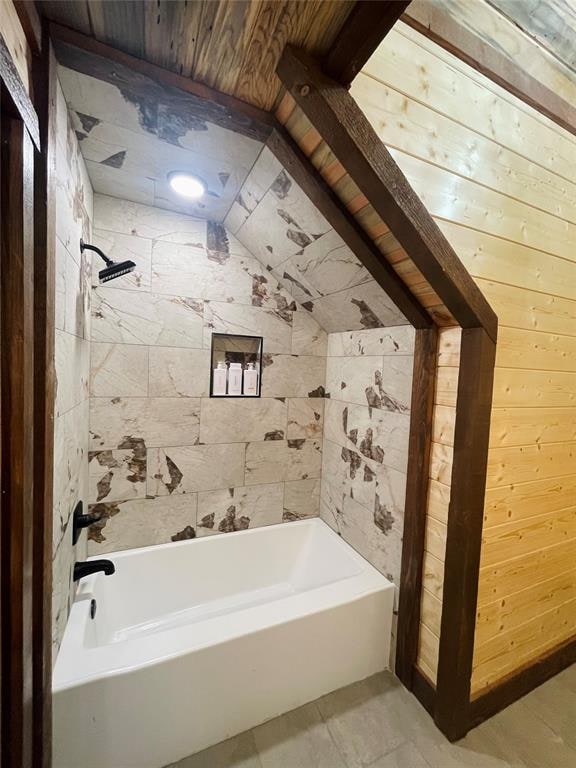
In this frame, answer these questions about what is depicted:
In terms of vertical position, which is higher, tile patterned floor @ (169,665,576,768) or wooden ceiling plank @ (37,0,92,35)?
wooden ceiling plank @ (37,0,92,35)

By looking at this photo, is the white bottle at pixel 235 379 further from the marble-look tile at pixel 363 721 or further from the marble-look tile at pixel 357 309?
the marble-look tile at pixel 363 721

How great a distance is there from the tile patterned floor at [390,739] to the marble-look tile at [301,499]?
37.6 inches

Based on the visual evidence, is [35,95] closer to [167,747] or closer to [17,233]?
[17,233]

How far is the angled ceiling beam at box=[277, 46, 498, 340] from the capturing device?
32.9 inches

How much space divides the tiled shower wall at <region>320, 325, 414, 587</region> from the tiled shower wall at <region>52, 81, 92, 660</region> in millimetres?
1467

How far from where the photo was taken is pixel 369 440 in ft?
5.75

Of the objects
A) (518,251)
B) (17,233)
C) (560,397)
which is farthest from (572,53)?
(17,233)

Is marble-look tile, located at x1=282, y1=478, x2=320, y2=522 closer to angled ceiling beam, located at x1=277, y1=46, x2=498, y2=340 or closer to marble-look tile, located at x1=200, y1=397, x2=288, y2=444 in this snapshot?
Result: marble-look tile, located at x1=200, y1=397, x2=288, y2=444

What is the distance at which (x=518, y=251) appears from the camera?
4.01 ft

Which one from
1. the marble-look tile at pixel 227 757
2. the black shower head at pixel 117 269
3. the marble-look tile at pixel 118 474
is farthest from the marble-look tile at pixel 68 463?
the marble-look tile at pixel 227 757

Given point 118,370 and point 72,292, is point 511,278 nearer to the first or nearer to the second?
point 72,292

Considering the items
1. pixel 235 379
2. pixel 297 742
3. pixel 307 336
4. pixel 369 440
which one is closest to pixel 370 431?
pixel 369 440

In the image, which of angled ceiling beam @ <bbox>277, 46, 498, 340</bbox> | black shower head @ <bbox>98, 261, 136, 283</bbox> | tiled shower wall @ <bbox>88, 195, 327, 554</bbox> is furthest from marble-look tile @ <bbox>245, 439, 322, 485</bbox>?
angled ceiling beam @ <bbox>277, 46, 498, 340</bbox>

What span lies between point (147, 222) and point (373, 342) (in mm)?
1501
